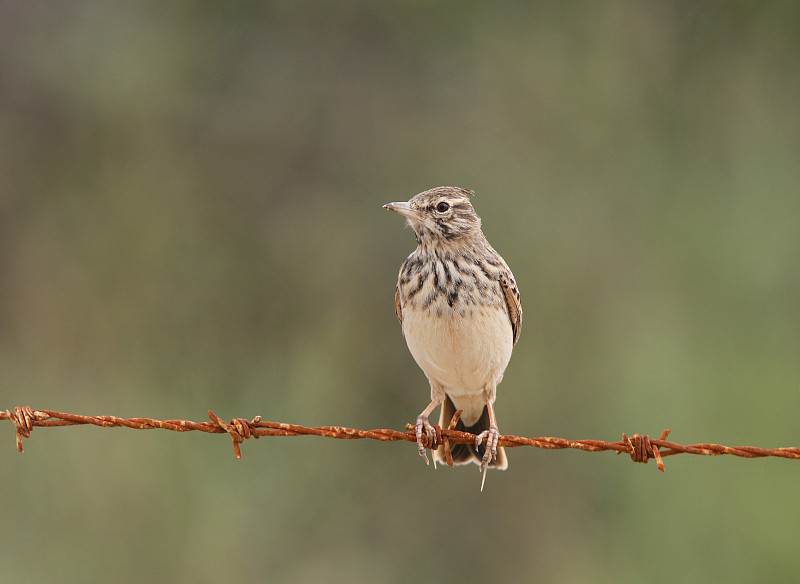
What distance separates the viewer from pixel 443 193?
6328mm

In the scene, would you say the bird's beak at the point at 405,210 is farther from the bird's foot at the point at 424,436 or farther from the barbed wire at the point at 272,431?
the barbed wire at the point at 272,431

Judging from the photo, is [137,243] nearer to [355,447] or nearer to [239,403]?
[239,403]

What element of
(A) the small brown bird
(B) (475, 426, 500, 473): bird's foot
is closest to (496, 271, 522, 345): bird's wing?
(A) the small brown bird

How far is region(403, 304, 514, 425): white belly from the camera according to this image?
19.3 ft

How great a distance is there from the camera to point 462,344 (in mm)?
5895

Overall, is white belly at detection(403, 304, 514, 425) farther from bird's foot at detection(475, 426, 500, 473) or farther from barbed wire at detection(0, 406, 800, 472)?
barbed wire at detection(0, 406, 800, 472)

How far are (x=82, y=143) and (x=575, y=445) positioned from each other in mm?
11580

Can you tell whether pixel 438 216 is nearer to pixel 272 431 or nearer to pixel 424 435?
pixel 424 435

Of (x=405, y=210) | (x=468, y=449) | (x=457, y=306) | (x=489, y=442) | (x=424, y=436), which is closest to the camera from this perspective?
(x=424, y=436)

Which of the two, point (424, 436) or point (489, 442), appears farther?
point (489, 442)

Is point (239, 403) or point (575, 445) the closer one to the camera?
point (575, 445)

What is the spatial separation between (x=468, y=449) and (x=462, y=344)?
946 millimetres

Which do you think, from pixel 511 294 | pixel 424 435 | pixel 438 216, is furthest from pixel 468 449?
pixel 438 216

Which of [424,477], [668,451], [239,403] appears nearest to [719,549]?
[424,477]
